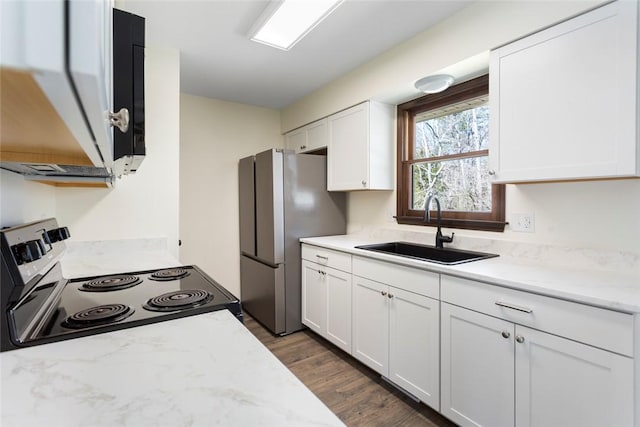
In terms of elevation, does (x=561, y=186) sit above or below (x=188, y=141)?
below

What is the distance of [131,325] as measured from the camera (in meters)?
0.88

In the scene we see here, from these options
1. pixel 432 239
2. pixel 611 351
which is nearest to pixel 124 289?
pixel 611 351

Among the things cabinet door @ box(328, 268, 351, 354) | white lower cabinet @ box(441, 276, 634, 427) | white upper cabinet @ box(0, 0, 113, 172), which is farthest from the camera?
cabinet door @ box(328, 268, 351, 354)

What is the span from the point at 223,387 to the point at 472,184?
85.4 inches

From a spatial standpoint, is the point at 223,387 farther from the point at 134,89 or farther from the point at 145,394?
the point at 134,89

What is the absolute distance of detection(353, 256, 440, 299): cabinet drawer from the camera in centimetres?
171

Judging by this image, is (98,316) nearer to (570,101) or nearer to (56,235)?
(56,235)

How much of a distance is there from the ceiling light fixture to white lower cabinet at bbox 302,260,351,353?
4.73 ft

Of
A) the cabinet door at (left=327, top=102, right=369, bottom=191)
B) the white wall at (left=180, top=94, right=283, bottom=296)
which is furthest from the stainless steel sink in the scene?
the white wall at (left=180, top=94, right=283, bottom=296)

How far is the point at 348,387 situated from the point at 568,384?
1260mm

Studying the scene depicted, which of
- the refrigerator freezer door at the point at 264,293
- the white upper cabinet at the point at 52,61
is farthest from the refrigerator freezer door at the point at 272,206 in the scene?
the white upper cabinet at the point at 52,61

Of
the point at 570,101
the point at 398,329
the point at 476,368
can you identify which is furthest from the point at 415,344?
the point at 570,101

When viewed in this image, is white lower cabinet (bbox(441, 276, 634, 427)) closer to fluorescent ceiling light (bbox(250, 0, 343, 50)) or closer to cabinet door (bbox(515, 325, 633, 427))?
cabinet door (bbox(515, 325, 633, 427))

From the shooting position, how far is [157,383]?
60cm
